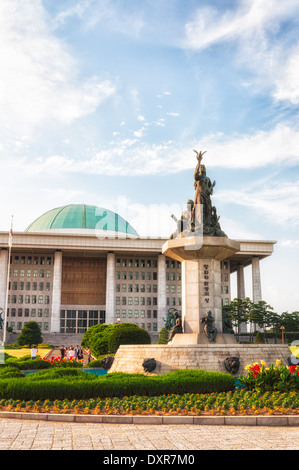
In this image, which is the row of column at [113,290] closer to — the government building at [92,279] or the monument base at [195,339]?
the government building at [92,279]

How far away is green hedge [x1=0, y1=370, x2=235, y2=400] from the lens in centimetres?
1413

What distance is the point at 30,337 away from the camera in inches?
2511

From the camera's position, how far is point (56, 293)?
83.4 metres

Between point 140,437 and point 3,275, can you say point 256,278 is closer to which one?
point 3,275

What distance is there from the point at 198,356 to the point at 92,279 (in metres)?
70.5

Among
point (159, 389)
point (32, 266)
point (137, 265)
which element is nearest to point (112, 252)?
point (137, 265)

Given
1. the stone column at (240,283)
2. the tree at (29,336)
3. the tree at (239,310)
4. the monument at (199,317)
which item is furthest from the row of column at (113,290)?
the monument at (199,317)

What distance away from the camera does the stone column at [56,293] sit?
8200 cm

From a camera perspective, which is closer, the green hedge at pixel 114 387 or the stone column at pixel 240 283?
the green hedge at pixel 114 387

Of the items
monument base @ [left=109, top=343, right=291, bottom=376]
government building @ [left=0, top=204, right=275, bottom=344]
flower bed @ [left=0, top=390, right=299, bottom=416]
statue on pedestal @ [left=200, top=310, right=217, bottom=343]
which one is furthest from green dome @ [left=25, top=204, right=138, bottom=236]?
flower bed @ [left=0, top=390, right=299, bottom=416]

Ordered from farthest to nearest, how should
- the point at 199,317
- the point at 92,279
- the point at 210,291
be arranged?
1. the point at 92,279
2. the point at 210,291
3. the point at 199,317

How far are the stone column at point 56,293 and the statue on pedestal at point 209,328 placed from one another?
6273cm

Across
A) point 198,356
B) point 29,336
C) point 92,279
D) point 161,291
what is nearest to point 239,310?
point 161,291
